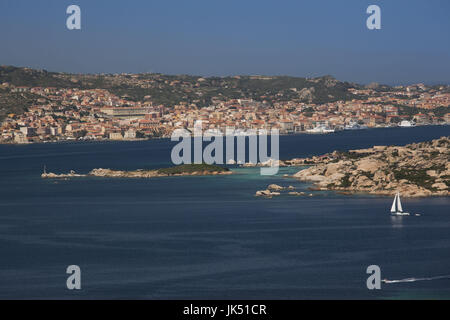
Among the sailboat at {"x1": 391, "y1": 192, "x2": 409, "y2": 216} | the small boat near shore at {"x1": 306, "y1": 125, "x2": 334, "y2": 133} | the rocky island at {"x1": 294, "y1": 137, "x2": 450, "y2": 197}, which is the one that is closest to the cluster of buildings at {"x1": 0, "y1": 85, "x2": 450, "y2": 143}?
the small boat near shore at {"x1": 306, "y1": 125, "x2": 334, "y2": 133}

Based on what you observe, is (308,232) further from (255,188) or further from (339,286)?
(255,188)

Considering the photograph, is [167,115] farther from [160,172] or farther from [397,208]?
[397,208]

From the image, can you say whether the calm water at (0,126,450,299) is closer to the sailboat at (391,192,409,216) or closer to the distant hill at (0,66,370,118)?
the sailboat at (391,192,409,216)

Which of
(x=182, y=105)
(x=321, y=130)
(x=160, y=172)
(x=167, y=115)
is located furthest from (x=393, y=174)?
(x=182, y=105)

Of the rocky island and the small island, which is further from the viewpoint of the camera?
the small island

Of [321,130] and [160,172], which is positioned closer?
[160,172]

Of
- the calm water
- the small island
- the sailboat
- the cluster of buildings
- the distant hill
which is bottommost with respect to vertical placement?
the calm water
